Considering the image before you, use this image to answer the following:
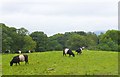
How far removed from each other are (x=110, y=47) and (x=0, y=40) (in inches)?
1479

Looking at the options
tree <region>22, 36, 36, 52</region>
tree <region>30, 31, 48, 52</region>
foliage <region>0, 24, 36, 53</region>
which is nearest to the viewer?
foliage <region>0, 24, 36, 53</region>

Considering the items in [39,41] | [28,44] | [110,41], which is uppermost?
[39,41]

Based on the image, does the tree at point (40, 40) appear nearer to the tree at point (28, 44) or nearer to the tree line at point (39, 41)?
the tree line at point (39, 41)

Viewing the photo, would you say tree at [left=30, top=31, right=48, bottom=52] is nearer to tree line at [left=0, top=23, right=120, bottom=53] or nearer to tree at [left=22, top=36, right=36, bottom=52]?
tree line at [left=0, top=23, right=120, bottom=53]

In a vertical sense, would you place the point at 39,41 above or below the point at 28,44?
above

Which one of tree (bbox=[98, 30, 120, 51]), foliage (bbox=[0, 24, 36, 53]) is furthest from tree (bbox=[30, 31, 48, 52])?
tree (bbox=[98, 30, 120, 51])

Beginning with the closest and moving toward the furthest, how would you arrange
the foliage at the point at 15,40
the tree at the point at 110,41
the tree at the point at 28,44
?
the foliage at the point at 15,40 → the tree at the point at 110,41 → the tree at the point at 28,44

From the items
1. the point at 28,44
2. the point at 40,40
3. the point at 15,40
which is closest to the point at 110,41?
the point at 28,44

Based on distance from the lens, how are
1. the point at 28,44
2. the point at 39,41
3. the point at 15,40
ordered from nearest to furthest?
the point at 15,40 < the point at 28,44 < the point at 39,41

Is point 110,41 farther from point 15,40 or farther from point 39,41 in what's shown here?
point 15,40

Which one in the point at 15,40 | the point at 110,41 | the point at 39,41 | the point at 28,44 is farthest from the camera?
the point at 39,41

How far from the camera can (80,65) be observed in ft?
88.0

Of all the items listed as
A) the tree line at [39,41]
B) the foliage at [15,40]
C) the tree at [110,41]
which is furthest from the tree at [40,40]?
the tree at [110,41]

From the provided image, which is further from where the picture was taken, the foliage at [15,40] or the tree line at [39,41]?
the tree line at [39,41]
